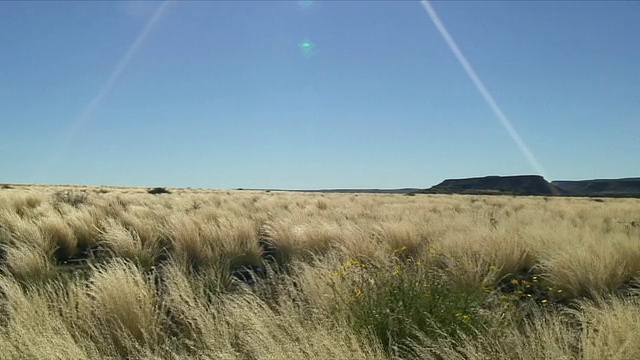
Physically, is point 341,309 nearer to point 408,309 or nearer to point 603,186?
point 408,309

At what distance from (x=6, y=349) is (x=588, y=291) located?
205 inches

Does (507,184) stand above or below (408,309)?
above

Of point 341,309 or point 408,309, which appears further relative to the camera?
point 341,309

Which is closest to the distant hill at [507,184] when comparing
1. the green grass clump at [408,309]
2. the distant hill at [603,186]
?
the distant hill at [603,186]

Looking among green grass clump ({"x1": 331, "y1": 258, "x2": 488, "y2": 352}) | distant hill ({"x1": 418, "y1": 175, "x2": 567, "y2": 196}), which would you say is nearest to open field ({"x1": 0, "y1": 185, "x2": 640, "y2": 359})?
green grass clump ({"x1": 331, "y1": 258, "x2": 488, "y2": 352})

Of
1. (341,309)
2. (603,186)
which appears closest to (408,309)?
(341,309)

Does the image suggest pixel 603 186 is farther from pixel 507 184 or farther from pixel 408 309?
pixel 408 309

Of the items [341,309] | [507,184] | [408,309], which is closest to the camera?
[408,309]

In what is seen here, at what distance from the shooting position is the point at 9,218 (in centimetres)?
890

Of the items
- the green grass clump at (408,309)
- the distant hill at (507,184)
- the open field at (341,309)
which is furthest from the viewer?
the distant hill at (507,184)

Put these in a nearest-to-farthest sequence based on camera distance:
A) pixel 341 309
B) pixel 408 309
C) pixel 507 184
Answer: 1. pixel 408 309
2. pixel 341 309
3. pixel 507 184

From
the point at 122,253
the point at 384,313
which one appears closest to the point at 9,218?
the point at 122,253

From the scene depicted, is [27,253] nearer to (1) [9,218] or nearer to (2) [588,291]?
(1) [9,218]

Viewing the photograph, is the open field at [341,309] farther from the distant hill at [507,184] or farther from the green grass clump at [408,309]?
the distant hill at [507,184]
